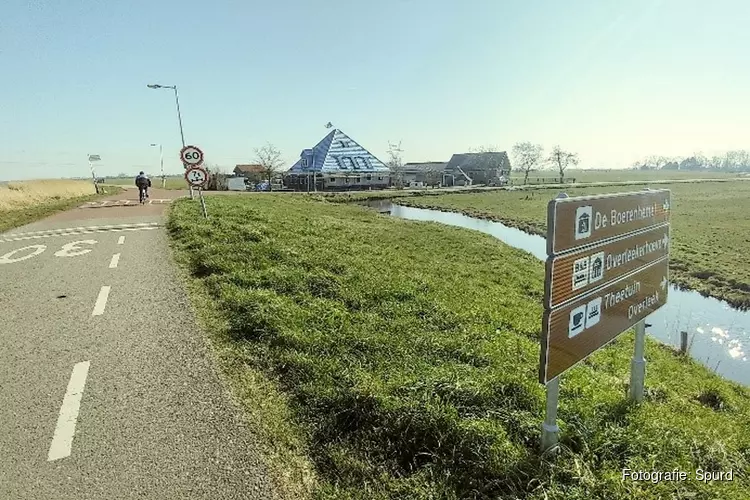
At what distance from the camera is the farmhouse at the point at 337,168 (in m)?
59.7

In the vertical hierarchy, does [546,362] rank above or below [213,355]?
above

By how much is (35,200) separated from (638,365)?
30.6 m

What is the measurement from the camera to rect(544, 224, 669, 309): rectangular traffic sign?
109 inches

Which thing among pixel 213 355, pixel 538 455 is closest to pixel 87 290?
pixel 213 355

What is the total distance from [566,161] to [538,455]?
10191 centimetres

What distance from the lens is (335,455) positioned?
324 centimetres

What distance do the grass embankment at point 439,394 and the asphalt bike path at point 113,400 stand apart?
1.33ft

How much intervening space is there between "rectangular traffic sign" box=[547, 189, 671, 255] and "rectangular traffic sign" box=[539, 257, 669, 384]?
0.41m

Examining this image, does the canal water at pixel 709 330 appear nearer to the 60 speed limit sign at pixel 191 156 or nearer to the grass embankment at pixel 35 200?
the 60 speed limit sign at pixel 191 156

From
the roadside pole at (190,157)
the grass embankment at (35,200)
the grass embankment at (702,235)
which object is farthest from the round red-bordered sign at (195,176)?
the grass embankment at (702,235)

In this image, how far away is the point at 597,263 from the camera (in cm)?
313

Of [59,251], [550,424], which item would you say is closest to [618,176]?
[59,251]

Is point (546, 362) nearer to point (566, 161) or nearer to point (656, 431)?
point (656, 431)

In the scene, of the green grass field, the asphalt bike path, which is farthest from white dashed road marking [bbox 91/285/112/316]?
the green grass field
